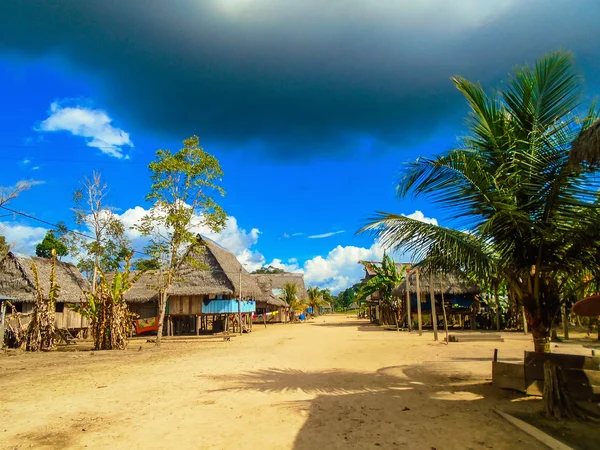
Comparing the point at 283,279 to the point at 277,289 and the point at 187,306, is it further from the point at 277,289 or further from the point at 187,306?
the point at 187,306

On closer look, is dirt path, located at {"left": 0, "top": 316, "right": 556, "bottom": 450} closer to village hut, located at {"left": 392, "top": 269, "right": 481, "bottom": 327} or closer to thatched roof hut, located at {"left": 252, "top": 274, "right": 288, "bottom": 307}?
village hut, located at {"left": 392, "top": 269, "right": 481, "bottom": 327}

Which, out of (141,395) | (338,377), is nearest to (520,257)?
(338,377)

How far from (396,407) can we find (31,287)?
63.0 feet

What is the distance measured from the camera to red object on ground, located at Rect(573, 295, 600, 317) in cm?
523

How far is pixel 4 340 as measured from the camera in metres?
15.8

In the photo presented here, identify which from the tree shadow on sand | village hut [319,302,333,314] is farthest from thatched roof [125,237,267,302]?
village hut [319,302,333,314]

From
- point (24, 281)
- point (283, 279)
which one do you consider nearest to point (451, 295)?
point (24, 281)

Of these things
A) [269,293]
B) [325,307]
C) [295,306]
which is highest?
[269,293]

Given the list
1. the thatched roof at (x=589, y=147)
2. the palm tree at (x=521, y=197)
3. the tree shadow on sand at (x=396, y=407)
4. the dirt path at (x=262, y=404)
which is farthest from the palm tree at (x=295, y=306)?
the thatched roof at (x=589, y=147)

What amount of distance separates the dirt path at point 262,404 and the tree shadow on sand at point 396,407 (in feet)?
0.06

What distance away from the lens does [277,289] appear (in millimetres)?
44906

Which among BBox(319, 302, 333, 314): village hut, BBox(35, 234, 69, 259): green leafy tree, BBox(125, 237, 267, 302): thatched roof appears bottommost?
BBox(319, 302, 333, 314): village hut

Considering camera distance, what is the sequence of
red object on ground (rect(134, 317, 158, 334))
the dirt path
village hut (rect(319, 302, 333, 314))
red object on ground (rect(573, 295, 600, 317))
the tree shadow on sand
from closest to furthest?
the tree shadow on sand
the dirt path
red object on ground (rect(573, 295, 600, 317))
red object on ground (rect(134, 317, 158, 334))
village hut (rect(319, 302, 333, 314))

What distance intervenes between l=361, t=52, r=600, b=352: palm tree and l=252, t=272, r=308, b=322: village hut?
100 ft
